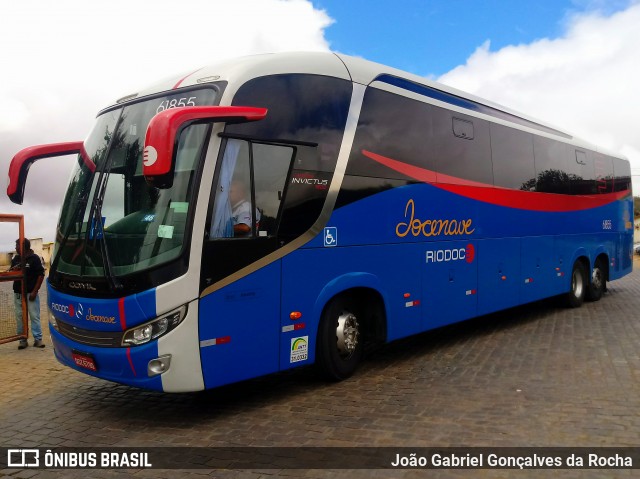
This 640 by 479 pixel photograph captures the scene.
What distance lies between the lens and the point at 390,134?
7.23 m

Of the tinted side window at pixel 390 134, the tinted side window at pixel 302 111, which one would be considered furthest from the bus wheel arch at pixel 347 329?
the tinted side window at pixel 302 111

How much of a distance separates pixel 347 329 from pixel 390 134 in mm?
2584

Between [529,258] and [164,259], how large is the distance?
24.8ft

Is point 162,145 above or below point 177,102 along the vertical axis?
below

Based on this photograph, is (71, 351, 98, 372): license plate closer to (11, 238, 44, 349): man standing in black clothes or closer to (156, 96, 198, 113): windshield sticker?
(156, 96, 198, 113): windshield sticker

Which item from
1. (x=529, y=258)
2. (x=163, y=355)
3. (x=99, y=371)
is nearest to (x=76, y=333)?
(x=99, y=371)

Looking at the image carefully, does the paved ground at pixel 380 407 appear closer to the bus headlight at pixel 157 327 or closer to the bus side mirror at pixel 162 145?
the bus headlight at pixel 157 327

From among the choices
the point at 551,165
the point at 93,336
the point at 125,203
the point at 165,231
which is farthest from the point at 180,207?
the point at 551,165

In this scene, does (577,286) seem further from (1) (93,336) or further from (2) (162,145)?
(2) (162,145)

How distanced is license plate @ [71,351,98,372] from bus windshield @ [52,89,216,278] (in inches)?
31.5

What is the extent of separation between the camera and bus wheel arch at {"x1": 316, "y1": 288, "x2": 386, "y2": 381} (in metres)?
6.48

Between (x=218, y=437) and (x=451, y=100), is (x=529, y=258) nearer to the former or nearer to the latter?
(x=451, y=100)

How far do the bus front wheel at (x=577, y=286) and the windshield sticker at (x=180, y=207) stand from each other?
32.5ft

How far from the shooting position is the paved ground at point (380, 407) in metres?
4.89
